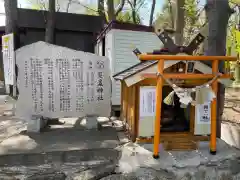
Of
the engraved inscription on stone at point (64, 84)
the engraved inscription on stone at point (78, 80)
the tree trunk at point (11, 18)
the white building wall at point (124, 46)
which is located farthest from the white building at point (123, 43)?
the tree trunk at point (11, 18)

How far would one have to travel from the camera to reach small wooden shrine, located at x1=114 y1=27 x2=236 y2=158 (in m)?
3.79

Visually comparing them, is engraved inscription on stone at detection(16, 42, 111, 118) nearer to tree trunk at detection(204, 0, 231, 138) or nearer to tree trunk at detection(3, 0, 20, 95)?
tree trunk at detection(204, 0, 231, 138)

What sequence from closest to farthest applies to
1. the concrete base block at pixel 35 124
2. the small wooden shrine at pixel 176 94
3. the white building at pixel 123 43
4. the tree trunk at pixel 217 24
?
the small wooden shrine at pixel 176 94 < the tree trunk at pixel 217 24 < the concrete base block at pixel 35 124 < the white building at pixel 123 43

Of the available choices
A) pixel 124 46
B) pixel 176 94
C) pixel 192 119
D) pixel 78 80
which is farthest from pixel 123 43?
pixel 192 119

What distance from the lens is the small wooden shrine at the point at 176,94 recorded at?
3.79 metres

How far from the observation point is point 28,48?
4949 millimetres

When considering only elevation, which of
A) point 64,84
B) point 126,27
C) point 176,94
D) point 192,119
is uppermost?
point 126,27

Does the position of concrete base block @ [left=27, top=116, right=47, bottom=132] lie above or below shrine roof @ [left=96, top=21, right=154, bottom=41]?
below

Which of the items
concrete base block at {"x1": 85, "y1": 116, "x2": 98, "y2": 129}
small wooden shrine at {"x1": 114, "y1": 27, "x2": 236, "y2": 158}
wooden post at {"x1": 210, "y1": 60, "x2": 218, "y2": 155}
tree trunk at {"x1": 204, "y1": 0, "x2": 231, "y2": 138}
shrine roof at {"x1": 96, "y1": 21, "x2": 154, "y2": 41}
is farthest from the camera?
shrine roof at {"x1": 96, "y1": 21, "x2": 154, "y2": 41}

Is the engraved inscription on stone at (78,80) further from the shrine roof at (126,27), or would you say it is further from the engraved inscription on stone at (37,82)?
the shrine roof at (126,27)

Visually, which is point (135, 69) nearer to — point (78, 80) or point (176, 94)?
point (176, 94)

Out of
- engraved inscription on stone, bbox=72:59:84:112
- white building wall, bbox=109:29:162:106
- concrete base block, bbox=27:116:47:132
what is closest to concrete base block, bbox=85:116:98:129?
engraved inscription on stone, bbox=72:59:84:112

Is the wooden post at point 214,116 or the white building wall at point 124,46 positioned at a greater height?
the white building wall at point 124,46

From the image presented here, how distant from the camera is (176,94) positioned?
14.0ft
